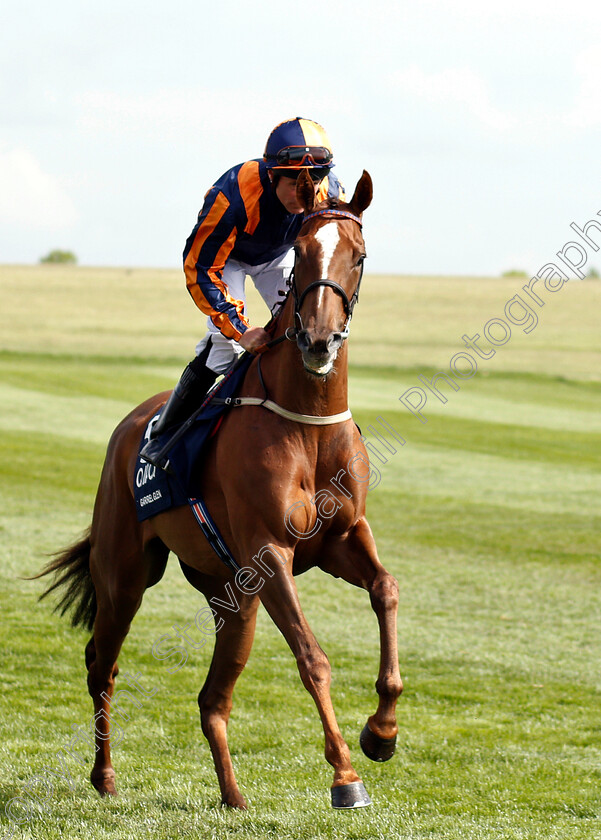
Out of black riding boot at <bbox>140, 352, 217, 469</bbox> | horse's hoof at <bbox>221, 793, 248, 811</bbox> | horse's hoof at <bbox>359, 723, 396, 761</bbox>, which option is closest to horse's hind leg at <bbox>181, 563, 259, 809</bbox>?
horse's hoof at <bbox>221, 793, 248, 811</bbox>

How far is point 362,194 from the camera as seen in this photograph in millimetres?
4188

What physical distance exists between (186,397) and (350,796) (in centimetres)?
209

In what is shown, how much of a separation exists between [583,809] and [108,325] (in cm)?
3806

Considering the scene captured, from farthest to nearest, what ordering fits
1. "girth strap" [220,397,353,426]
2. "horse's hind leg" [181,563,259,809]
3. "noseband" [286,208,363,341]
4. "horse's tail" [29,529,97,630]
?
"horse's tail" [29,529,97,630], "horse's hind leg" [181,563,259,809], "girth strap" [220,397,353,426], "noseband" [286,208,363,341]

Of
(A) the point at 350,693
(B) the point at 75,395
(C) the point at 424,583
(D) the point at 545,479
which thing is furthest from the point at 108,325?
(A) the point at 350,693

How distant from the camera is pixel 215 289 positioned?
4688 mm

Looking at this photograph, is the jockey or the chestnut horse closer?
the chestnut horse

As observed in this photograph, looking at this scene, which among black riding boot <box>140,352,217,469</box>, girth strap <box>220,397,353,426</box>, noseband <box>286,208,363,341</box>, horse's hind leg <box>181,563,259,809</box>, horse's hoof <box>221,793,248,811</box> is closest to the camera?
noseband <box>286,208,363,341</box>

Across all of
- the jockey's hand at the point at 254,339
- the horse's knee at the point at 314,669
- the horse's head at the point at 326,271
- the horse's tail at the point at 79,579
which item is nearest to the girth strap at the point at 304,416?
the jockey's hand at the point at 254,339

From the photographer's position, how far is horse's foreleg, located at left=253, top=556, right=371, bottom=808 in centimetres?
379

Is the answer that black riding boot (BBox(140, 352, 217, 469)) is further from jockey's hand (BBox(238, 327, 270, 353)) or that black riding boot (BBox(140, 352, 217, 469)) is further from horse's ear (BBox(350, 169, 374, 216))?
horse's ear (BBox(350, 169, 374, 216))

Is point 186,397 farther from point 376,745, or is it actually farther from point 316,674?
point 376,745

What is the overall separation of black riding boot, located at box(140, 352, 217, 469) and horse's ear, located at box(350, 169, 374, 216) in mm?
1234

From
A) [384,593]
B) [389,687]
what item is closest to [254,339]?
[384,593]
